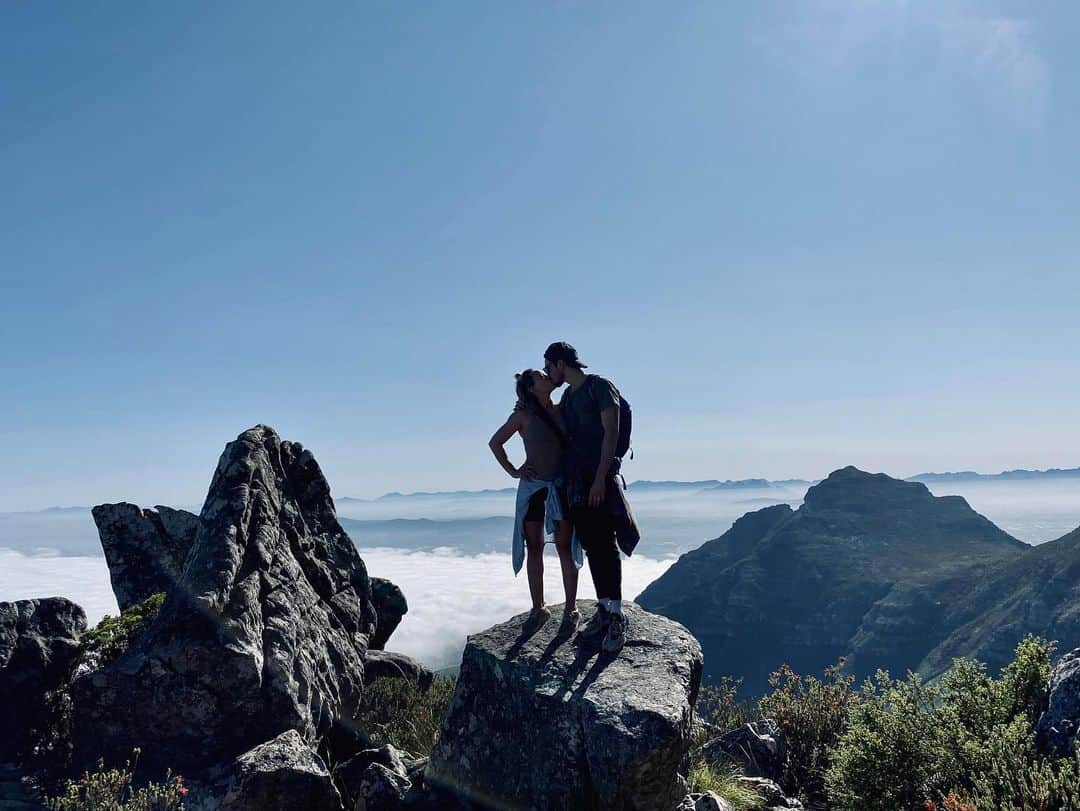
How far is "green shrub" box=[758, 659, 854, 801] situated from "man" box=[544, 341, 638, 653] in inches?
146

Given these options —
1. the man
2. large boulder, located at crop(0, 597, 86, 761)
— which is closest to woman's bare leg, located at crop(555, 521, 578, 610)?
the man

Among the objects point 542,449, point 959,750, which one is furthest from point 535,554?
point 959,750

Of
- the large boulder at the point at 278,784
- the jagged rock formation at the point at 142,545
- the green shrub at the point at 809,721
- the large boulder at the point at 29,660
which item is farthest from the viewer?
the jagged rock formation at the point at 142,545

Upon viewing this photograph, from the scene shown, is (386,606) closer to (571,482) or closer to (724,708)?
(724,708)

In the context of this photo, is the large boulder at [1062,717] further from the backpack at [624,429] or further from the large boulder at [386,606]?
the large boulder at [386,606]

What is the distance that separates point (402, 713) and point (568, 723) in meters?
4.78

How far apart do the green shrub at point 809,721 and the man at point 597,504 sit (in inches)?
146

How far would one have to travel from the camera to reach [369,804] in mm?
6453

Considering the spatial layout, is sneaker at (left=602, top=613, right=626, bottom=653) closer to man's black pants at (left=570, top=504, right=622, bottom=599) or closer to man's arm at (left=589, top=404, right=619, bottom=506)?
man's black pants at (left=570, top=504, right=622, bottom=599)

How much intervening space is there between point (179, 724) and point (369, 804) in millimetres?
2923

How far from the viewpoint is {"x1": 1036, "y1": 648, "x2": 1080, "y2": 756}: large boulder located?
6.12 m

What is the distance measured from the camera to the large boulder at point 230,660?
7.96 meters

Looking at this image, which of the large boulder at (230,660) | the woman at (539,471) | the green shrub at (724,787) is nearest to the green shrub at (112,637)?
the large boulder at (230,660)

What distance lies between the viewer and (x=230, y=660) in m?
8.09
